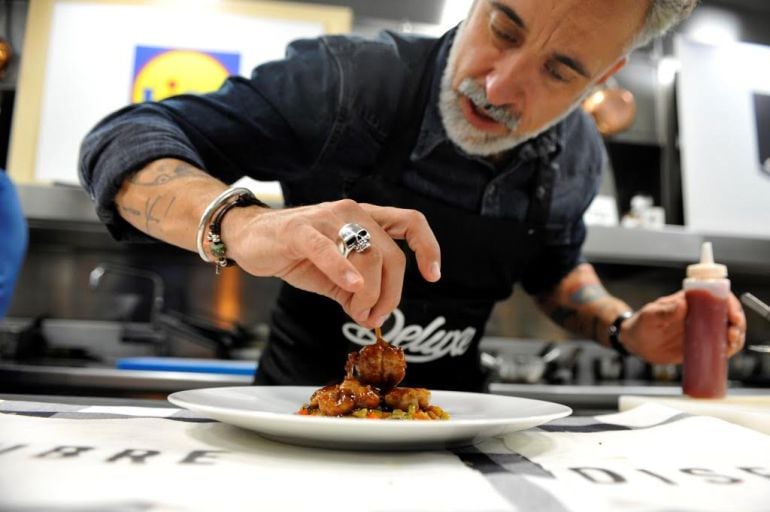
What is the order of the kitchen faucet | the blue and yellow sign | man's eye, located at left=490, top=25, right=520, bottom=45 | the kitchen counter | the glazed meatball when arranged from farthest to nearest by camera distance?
1. the kitchen faucet
2. the blue and yellow sign
3. man's eye, located at left=490, top=25, right=520, bottom=45
4. the glazed meatball
5. the kitchen counter

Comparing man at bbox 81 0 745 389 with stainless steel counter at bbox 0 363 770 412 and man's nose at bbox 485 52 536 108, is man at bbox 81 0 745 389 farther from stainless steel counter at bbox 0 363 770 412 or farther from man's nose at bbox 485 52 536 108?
stainless steel counter at bbox 0 363 770 412

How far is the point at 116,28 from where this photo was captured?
2295mm

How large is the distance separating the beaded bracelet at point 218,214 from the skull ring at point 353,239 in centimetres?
15

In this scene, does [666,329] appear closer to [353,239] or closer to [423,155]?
[423,155]

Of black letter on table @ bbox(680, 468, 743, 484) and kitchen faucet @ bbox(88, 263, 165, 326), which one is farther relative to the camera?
kitchen faucet @ bbox(88, 263, 165, 326)

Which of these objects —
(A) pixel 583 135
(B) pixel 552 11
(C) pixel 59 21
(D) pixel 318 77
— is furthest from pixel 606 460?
(C) pixel 59 21

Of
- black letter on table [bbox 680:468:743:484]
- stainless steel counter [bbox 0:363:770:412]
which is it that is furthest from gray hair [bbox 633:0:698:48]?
stainless steel counter [bbox 0:363:770:412]

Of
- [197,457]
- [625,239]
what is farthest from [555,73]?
[625,239]

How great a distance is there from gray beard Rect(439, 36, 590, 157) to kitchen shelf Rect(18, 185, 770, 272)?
1.22m

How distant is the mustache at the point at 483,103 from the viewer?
1083 millimetres

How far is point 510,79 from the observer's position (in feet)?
3.36

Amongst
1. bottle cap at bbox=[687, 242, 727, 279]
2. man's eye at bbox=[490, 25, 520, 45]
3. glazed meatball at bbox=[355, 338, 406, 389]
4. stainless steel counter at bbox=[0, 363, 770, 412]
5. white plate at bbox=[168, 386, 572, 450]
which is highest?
man's eye at bbox=[490, 25, 520, 45]

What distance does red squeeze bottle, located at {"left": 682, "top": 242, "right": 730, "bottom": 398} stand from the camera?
112 centimetres

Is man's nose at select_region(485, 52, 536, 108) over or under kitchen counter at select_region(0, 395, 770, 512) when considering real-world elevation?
over
